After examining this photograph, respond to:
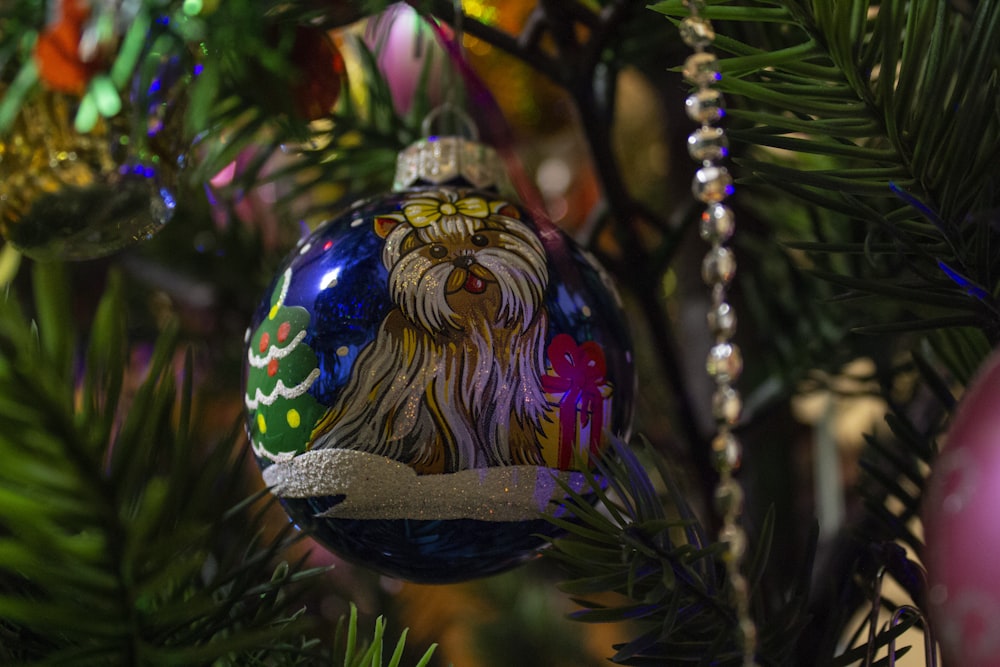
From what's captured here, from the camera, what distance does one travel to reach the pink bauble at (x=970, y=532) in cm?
17

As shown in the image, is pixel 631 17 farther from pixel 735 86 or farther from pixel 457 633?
pixel 457 633

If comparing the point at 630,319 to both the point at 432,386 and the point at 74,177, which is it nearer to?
the point at 432,386

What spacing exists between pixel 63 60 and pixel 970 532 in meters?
0.32

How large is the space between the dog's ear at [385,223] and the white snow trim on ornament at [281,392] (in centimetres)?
5

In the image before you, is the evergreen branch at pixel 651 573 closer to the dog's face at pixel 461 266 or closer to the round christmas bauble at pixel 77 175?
the dog's face at pixel 461 266

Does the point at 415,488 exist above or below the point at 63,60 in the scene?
below

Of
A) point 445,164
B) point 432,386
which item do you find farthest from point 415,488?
point 445,164

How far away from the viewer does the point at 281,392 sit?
0.91ft

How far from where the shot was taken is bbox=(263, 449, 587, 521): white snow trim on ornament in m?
0.26

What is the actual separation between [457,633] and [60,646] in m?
0.56

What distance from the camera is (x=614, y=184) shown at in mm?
404

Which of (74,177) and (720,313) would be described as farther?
(74,177)

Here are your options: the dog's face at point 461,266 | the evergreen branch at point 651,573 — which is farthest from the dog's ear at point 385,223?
the evergreen branch at point 651,573

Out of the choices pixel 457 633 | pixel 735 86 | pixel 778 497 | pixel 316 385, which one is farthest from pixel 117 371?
pixel 457 633
